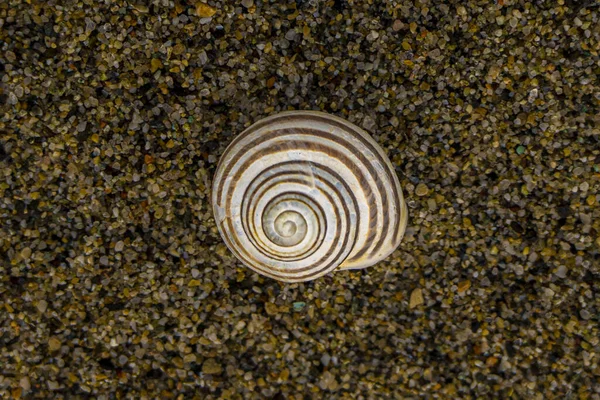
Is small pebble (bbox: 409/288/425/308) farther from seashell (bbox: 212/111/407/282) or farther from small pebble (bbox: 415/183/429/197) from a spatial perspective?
small pebble (bbox: 415/183/429/197)

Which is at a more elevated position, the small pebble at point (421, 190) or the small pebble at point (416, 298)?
the small pebble at point (421, 190)

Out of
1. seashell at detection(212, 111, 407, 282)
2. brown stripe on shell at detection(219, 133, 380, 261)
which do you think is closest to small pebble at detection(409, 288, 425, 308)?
seashell at detection(212, 111, 407, 282)

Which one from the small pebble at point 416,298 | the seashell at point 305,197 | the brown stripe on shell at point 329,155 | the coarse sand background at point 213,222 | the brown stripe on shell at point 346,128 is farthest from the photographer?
the small pebble at point 416,298

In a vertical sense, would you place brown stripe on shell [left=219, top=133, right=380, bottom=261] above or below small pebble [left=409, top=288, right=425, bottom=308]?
above

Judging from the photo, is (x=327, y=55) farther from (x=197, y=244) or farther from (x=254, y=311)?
(x=254, y=311)

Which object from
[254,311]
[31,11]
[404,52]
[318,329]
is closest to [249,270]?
[254,311]

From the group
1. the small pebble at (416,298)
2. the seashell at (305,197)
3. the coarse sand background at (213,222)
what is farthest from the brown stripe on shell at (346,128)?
the small pebble at (416,298)

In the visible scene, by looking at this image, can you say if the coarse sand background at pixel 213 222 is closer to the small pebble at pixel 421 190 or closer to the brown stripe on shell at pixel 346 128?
the small pebble at pixel 421 190
